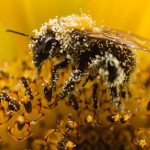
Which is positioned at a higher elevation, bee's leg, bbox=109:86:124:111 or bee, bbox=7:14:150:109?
bee, bbox=7:14:150:109

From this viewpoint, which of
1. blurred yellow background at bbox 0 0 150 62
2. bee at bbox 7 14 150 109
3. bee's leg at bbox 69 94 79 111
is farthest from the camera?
blurred yellow background at bbox 0 0 150 62

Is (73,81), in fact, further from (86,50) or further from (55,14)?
(55,14)

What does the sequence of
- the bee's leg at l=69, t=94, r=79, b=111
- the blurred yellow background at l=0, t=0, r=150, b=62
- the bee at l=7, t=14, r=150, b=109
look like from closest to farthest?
the bee at l=7, t=14, r=150, b=109, the bee's leg at l=69, t=94, r=79, b=111, the blurred yellow background at l=0, t=0, r=150, b=62

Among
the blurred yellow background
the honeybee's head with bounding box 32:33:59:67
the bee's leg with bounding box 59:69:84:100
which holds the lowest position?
the bee's leg with bounding box 59:69:84:100

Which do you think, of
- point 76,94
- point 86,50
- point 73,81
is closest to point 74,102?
point 76,94

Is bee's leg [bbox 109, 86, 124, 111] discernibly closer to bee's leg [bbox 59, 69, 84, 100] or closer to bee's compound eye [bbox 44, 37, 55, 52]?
bee's leg [bbox 59, 69, 84, 100]

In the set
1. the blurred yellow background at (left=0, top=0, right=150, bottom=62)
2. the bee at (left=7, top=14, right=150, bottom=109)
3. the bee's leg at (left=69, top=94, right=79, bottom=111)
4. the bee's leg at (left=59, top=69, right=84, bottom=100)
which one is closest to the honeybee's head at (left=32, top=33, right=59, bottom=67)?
the bee at (left=7, top=14, right=150, bottom=109)

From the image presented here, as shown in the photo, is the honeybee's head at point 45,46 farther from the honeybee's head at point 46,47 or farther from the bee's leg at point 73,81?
the bee's leg at point 73,81

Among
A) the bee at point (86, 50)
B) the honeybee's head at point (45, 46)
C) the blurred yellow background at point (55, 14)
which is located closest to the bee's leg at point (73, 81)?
the bee at point (86, 50)
